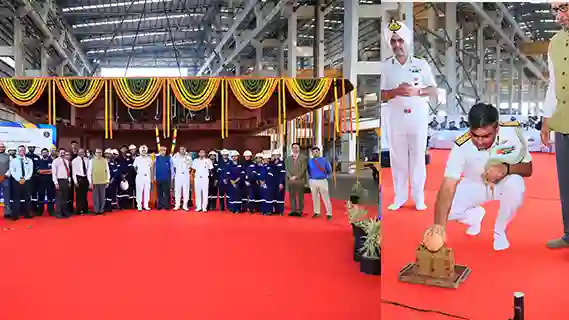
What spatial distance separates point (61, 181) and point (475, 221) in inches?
283

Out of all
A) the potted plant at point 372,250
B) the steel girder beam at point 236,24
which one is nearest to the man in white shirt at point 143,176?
the potted plant at point 372,250

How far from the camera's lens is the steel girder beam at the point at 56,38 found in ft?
42.0

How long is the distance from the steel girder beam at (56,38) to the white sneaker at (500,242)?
13133 millimetres

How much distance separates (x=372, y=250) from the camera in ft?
13.5

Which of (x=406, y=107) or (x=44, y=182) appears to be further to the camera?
(x=44, y=182)

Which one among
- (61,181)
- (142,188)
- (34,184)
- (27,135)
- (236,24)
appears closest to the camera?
(61,181)

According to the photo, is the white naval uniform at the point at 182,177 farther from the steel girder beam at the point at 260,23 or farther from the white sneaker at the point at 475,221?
the white sneaker at the point at 475,221

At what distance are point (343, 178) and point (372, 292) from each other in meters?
8.00

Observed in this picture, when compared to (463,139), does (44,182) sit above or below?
below

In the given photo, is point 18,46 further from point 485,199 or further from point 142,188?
point 485,199

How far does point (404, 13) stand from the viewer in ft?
6.48

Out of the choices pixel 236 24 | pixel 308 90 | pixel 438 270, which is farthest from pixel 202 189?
pixel 236 24

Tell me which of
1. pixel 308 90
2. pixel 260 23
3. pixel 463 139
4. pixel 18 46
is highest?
pixel 260 23

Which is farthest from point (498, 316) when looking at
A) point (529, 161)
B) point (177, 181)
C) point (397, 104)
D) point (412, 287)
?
point (177, 181)
